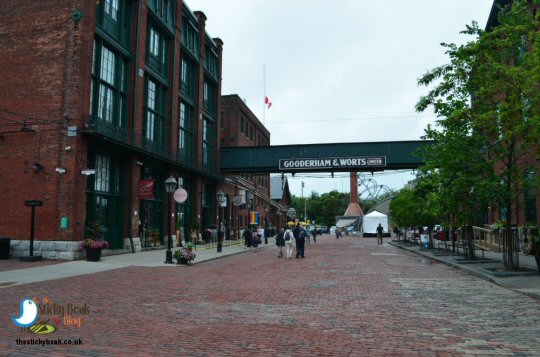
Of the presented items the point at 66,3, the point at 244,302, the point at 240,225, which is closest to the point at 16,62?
the point at 66,3

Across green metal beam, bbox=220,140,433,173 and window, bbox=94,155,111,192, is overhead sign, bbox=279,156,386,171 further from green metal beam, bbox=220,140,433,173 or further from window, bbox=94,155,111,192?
window, bbox=94,155,111,192

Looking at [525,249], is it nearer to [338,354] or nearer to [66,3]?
[338,354]

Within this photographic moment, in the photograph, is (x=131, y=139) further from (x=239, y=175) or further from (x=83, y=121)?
(x=239, y=175)

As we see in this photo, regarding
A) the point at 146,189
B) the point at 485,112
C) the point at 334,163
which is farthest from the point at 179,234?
the point at 485,112

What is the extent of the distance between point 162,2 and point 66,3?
10490mm

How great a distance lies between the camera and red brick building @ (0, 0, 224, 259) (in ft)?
67.8

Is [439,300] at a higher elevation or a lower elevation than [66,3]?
lower

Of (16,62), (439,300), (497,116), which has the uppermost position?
(16,62)

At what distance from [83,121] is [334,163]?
2191cm

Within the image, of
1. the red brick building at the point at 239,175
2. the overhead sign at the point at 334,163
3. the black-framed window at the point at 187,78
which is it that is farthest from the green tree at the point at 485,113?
the red brick building at the point at 239,175

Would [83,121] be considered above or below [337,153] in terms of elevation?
below

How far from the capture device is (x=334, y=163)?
38.0 meters

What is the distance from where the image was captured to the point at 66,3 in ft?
71.2

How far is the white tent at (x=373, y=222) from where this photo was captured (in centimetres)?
6221
